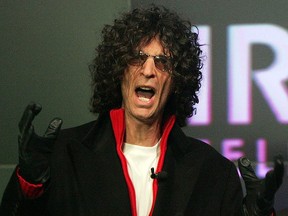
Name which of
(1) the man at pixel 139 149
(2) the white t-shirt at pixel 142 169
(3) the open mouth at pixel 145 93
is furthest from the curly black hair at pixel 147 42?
(2) the white t-shirt at pixel 142 169

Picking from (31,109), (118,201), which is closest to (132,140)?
(118,201)

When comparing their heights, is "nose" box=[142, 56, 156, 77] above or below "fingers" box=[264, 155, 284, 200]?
above

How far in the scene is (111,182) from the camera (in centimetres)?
219

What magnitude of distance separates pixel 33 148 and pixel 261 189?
752mm

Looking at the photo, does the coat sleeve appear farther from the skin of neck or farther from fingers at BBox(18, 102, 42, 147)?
the skin of neck

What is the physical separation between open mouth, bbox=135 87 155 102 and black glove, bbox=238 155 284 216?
1.47 ft

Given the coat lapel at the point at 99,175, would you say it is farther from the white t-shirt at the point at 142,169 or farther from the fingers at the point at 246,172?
the fingers at the point at 246,172

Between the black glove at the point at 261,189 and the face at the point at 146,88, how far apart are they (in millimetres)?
419

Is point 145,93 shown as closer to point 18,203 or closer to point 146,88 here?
point 146,88

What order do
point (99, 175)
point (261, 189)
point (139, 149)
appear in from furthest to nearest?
point (139, 149) → point (99, 175) → point (261, 189)

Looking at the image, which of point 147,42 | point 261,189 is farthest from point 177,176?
point 147,42

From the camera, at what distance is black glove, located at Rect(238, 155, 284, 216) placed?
6.26 feet

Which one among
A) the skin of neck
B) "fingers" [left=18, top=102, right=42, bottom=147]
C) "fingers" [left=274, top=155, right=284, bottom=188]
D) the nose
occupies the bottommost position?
"fingers" [left=274, top=155, right=284, bottom=188]

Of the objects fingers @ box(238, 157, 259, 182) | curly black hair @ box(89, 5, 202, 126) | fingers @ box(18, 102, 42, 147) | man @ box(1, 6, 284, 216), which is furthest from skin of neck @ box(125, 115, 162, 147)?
fingers @ box(18, 102, 42, 147)
